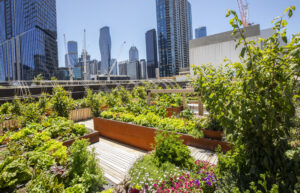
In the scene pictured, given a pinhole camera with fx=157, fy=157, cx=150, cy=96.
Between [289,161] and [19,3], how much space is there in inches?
4273

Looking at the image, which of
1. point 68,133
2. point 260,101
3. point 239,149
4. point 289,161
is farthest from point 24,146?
point 289,161

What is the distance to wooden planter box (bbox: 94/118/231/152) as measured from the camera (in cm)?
476

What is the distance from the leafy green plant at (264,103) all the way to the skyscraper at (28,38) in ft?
292

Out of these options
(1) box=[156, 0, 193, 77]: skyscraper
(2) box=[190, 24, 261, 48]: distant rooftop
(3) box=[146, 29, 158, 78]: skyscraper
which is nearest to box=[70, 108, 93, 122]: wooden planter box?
(2) box=[190, 24, 261, 48]: distant rooftop

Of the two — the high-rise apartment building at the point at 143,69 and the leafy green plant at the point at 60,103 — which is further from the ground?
the high-rise apartment building at the point at 143,69

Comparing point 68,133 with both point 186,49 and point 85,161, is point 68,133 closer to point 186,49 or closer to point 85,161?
point 85,161

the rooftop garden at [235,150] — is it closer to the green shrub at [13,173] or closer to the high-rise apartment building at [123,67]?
the green shrub at [13,173]

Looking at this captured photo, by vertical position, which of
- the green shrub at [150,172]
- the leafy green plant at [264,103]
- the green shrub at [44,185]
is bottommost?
the green shrub at [150,172]

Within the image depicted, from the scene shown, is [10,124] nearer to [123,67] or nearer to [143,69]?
[143,69]

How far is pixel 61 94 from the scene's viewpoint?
683cm

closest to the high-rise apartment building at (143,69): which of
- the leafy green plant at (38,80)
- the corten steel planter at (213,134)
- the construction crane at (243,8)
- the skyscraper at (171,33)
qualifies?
the skyscraper at (171,33)

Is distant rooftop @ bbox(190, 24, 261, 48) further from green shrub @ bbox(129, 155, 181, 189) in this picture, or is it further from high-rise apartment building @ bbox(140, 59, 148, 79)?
high-rise apartment building @ bbox(140, 59, 148, 79)

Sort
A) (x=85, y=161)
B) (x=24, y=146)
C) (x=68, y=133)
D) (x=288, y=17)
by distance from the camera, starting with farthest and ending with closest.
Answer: (x=68, y=133)
(x=24, y=146)
(x=85, y=161)
(x=288, y=17)

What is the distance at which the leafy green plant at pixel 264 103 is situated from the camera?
1.91 m
